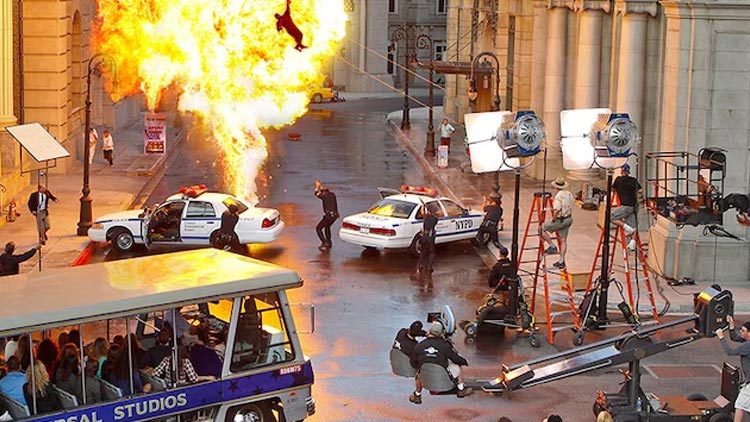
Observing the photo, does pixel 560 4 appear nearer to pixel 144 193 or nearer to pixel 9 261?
pixel 144 193

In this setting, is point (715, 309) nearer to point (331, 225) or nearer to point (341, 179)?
point (331, 225)

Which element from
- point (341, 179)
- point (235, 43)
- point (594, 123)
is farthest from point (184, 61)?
point (594, 123)

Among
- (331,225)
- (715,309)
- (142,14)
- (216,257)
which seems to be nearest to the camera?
(715,309)

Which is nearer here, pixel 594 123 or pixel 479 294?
pixel 594 123

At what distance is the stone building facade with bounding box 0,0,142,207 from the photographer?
3844 cm

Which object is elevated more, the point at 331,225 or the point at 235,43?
the point at 235,43

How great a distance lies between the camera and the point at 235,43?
152 ft

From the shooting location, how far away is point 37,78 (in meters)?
44.1

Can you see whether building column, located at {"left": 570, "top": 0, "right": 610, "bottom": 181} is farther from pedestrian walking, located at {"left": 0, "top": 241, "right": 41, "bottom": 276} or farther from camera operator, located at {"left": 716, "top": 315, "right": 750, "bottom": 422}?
camera operator, located at {"left": 716, "top": 315, "right": 750, "bottom": 422}

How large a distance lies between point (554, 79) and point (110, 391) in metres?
29.5

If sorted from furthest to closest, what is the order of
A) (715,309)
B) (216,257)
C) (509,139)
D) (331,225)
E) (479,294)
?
(331,225), (479,294), (509,139), (216,257), (715,309)

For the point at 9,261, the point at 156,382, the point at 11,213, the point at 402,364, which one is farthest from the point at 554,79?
the point at 156,382

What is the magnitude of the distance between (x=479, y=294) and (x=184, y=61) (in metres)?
22.1

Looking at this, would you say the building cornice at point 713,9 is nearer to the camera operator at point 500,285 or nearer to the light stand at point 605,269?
the light stand at point 605,269
